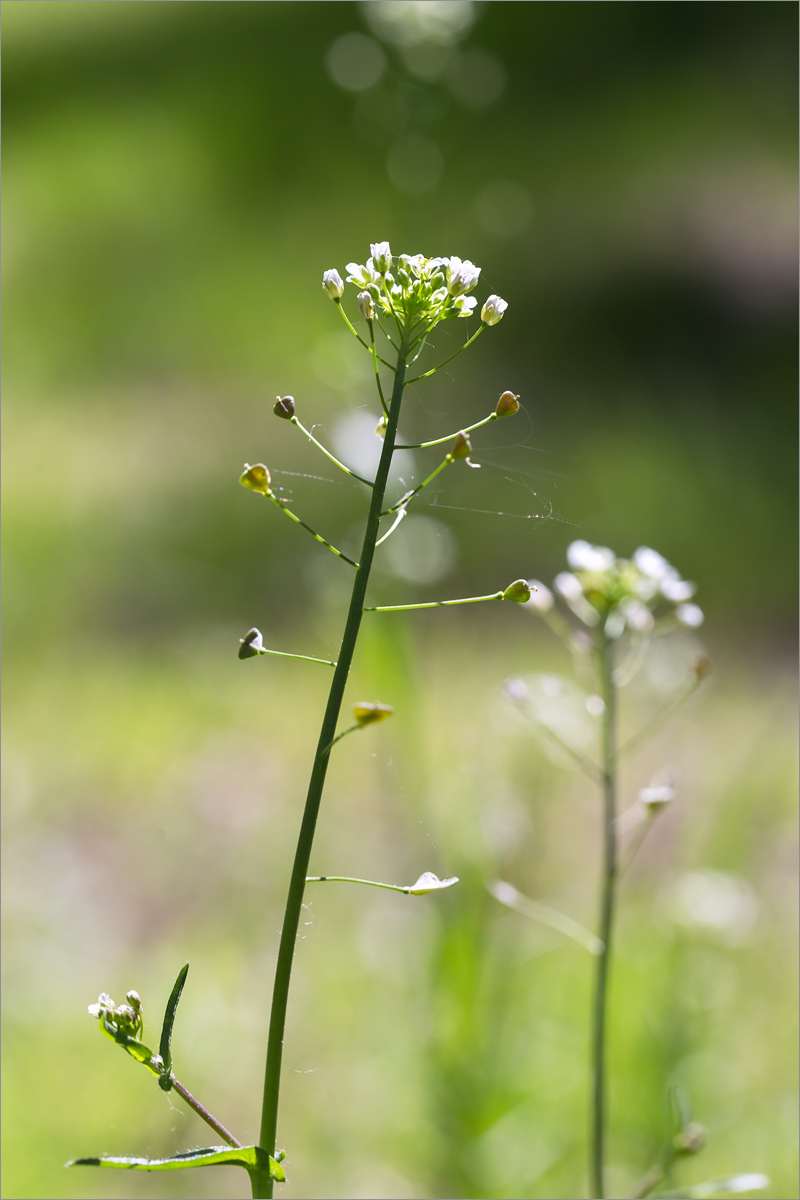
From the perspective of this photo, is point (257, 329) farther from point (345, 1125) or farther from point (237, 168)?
point (345, 1125)

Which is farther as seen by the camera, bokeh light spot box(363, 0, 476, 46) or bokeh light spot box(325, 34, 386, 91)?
bokeh light spot box(325, 34, 386, 91)

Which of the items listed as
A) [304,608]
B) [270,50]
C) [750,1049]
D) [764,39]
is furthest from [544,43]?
[750,1049]

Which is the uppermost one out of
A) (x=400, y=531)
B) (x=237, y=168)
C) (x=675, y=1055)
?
(x=237, y=168)

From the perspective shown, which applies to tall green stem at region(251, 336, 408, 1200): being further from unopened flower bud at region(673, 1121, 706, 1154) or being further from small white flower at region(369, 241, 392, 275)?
unopened flower bud at region(673, 1121, 706, 1154)

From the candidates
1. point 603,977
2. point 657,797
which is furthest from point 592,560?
point 603,977

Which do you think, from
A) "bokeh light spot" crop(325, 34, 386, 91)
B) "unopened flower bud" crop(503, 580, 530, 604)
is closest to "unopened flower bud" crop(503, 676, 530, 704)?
"unopened flower bud" crop(503, 580, 530, 604)

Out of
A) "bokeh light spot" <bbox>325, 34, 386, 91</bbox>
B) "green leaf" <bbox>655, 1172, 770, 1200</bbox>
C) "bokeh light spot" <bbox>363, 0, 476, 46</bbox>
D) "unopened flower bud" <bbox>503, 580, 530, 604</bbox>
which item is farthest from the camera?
"bokeh light spot" <bbox>325, 34, 386, 91</bbox>

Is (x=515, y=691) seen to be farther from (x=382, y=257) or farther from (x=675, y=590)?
(x=382, y=257)
